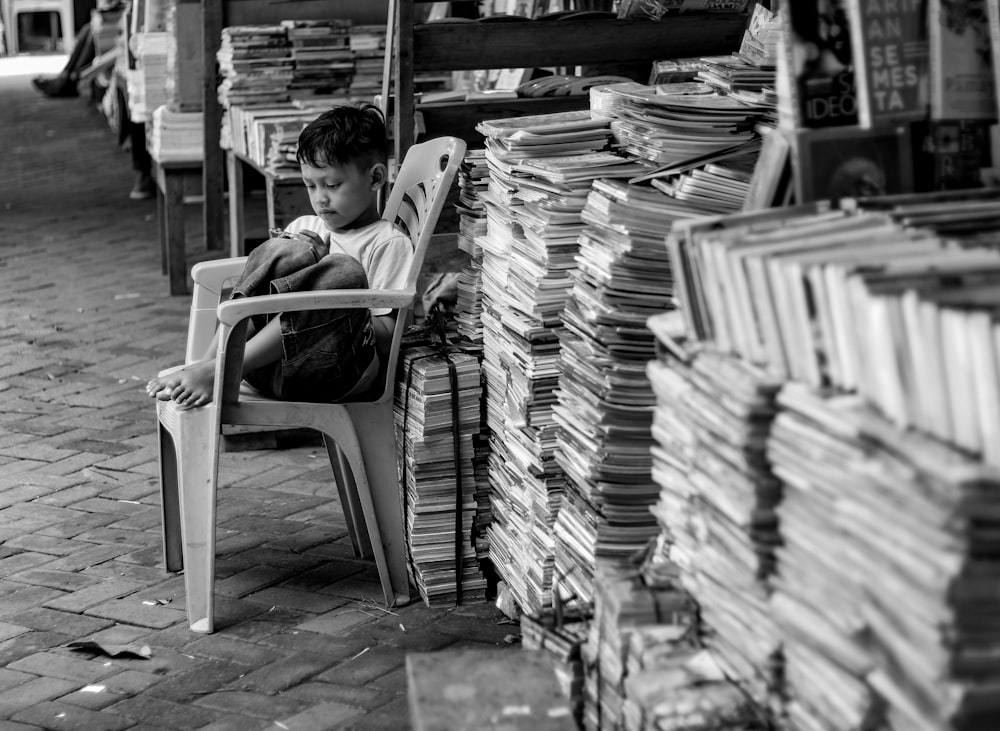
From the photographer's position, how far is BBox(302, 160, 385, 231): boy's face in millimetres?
3291

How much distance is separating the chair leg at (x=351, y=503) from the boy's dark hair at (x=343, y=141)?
75 centimetres

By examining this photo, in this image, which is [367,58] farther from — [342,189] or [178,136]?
[342,189]

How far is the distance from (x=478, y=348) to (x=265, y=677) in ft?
3.17

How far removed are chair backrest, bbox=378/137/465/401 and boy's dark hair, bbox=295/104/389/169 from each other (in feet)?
0.46

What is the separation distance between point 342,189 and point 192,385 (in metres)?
0.63

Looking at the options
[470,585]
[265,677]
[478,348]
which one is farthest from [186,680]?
[478,348]

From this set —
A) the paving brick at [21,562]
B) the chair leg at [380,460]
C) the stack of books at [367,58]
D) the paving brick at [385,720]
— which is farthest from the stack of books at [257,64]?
the paving brick at [385,720]

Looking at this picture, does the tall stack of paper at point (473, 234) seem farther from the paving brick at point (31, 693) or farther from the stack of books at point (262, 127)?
the stack of books at point (262, 127)

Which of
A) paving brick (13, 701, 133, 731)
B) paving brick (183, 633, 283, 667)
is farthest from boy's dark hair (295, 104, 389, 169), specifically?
paving brick (13, 701, 133, 731)

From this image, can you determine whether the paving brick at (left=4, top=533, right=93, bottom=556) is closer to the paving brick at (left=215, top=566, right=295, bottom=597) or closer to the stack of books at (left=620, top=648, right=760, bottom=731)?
the paving brick at (left=215, top=566, right=295, bottom=597)

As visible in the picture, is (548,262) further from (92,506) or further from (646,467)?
(92,506)

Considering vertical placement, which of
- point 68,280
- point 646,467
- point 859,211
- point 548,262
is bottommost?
point 68,280

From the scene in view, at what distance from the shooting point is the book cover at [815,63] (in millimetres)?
1995

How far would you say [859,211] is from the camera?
189 centimetres
